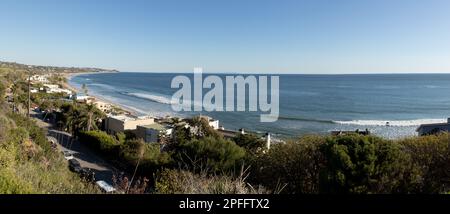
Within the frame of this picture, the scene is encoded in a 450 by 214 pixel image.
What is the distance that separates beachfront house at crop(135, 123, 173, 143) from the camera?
31811 mm

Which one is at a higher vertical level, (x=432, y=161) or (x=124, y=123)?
(x=432, y=161)

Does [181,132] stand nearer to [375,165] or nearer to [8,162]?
[375,165]

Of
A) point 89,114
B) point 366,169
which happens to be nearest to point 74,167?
point 366,169

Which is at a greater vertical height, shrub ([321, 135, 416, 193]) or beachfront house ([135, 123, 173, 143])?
shrub ([321, 135, 416, 193])

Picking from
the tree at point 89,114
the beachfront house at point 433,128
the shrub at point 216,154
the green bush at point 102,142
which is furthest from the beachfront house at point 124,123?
the beachfront house at point 433,128

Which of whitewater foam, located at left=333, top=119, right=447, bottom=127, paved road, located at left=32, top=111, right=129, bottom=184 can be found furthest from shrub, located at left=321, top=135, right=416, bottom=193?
whitewater foam, located at left=333, top=119, right=447, bottom=127

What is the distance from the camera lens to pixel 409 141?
15023 millimetres

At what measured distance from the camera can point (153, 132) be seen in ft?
107

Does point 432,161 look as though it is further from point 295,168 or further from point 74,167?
point 74,167

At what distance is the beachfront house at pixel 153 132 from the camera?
3181 cm

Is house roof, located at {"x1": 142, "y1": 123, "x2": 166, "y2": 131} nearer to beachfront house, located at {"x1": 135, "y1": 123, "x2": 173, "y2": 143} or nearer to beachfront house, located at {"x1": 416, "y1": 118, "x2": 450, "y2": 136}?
beachfront house, located at {"x1": 135, "y1": 123, "x2": 173, "y2": 143}

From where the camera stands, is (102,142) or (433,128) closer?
(433,128)
